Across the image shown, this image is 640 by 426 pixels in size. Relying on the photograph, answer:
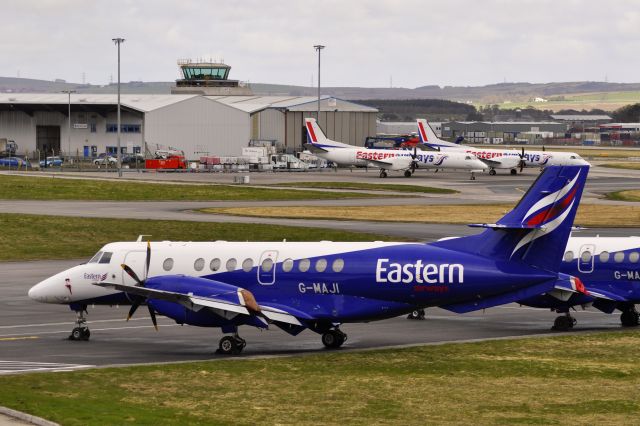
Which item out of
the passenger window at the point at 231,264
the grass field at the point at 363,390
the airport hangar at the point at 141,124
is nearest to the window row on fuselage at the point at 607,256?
the grass field at the point at 363,390

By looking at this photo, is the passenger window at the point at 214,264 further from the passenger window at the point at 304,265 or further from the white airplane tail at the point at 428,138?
the white airplane tail at the point at 428,138

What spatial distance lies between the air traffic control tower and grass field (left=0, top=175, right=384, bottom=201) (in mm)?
84327

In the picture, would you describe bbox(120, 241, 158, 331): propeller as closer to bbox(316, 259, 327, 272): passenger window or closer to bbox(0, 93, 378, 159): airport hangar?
bbox(316, 259, 327, 272): passenger window

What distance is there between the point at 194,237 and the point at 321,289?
30272mm

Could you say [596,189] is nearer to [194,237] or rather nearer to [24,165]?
[194,237]

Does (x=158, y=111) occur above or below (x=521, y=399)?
above

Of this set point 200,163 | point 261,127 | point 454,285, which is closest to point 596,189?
point 200,163

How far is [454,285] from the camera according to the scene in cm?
3042

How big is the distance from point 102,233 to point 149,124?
289 ft

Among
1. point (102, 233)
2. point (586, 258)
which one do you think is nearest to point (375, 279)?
point (586, 258)

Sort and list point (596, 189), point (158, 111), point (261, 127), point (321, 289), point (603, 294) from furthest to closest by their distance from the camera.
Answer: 1. point (261, 127)
2. point (158, 111)
3. point (596, 189)
4. point (603, 294)
5. point (321, 289)

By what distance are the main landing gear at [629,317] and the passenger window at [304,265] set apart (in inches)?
450

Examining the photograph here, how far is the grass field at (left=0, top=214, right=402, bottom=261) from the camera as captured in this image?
57.8 m

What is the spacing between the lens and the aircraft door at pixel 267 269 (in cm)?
3200
